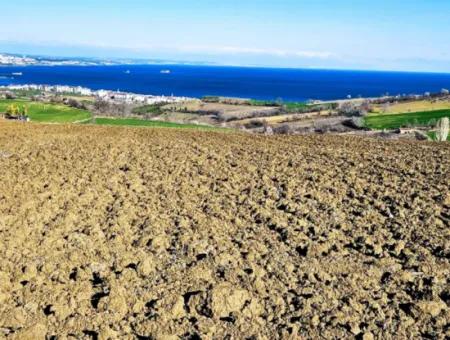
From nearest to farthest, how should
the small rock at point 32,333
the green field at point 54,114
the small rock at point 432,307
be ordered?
the small rock at point 32,333 → the small rock at point 432,307 → the green field at point 54,114

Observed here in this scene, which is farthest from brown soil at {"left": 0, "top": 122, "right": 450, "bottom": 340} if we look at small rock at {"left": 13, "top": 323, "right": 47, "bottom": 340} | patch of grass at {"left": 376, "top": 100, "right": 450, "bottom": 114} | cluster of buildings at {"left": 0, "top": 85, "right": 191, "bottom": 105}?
cluster of buildings at {"left": 0, "top": 85, "right": 191, "bottom": 105}

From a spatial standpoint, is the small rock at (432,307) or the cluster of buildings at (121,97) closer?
the small rock at (432,307)

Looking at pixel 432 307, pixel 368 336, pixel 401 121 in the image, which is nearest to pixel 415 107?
pixel 401 121

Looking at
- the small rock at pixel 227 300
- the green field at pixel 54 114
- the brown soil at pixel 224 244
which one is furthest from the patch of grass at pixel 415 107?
the small rock at pixel 227 300

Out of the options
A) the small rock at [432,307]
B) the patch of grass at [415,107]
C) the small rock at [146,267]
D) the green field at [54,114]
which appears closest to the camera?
the small rock at [432,307]

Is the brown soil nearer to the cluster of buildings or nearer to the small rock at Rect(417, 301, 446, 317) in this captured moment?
the small rock at Rect(417, 301, 446, 317)

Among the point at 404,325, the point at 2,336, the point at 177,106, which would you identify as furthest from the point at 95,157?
the point at 177,106

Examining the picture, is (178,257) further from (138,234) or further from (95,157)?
(95,157)

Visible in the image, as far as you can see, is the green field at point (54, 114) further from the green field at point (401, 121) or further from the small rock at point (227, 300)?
the small rock at point (227, 300)

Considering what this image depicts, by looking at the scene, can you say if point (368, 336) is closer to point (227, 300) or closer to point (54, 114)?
point (227, 300)
